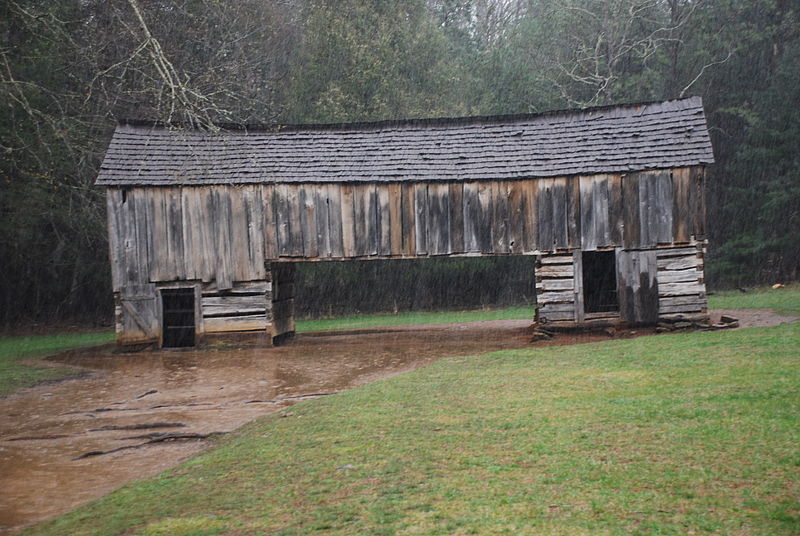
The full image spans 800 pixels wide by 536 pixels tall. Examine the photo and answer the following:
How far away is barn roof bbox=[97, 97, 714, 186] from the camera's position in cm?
2006

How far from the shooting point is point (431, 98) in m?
36.2

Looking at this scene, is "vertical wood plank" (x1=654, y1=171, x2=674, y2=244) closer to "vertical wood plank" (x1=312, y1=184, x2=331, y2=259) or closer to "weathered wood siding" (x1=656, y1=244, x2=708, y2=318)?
"weathered wood siding" (x1=656, y1=244, x2=708, y2=318)

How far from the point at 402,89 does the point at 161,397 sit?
2448cm

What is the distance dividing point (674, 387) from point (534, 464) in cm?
412

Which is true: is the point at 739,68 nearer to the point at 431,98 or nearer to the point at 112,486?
the point at 431,98

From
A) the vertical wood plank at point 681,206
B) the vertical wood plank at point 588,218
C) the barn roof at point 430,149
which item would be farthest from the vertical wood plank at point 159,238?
the vertical wood plank at point 681,206

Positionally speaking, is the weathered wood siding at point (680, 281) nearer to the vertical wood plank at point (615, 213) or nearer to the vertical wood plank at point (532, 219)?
the vertical wood plank at point (615, 213)

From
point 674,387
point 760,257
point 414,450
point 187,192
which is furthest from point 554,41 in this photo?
point 414,450

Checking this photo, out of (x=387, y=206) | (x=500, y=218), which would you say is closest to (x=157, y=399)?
(x=387, y=206)

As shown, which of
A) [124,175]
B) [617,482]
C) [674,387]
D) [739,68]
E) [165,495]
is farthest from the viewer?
[739,68]

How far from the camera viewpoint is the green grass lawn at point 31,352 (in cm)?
1627

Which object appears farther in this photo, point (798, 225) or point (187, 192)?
point (798, 225)

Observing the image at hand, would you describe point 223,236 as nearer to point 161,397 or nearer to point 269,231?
point 269,231

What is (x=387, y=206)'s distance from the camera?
67.9ft
